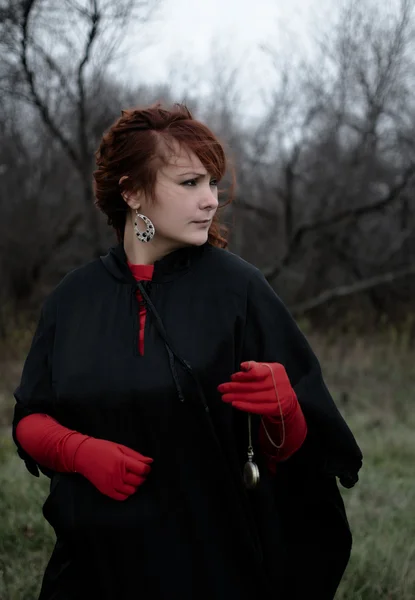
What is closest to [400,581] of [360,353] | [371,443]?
[371,443]

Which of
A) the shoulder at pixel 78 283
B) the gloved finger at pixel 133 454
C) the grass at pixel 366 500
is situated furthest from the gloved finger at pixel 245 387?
the grass at pixel 366 500

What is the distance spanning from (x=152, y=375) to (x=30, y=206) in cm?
944

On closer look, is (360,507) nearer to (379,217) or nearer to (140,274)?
(140,274)

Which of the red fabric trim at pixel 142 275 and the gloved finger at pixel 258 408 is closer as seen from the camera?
the gloved finger at pixel 258 408

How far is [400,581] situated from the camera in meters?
2.89

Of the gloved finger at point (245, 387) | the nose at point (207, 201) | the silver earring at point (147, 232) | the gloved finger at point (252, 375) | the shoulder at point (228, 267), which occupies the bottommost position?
the gloved finger at point (245, 387)

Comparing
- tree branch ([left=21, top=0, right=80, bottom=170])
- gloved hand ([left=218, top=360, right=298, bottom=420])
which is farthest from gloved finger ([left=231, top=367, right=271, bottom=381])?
tree branch ([left=21, top=0, right=80, bottom=170])

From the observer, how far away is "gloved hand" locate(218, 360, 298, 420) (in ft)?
5.67

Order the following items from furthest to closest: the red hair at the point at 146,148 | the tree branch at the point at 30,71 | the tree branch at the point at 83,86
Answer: the tree branch at the point at 83,86
the tree branch at the point at 30,71
the red hair at the point at 146,148

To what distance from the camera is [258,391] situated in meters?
1.73

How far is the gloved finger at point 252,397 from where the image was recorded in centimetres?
173

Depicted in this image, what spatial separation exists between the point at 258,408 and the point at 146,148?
730mm

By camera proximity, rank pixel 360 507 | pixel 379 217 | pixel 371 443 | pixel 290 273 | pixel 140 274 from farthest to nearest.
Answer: pixel 379 217
pixel 290 273
pixel 371 443
pixel 360 507
pixel 140 274

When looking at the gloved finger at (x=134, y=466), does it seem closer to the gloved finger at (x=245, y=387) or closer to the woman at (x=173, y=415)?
the woman at (x=173, y=415)
